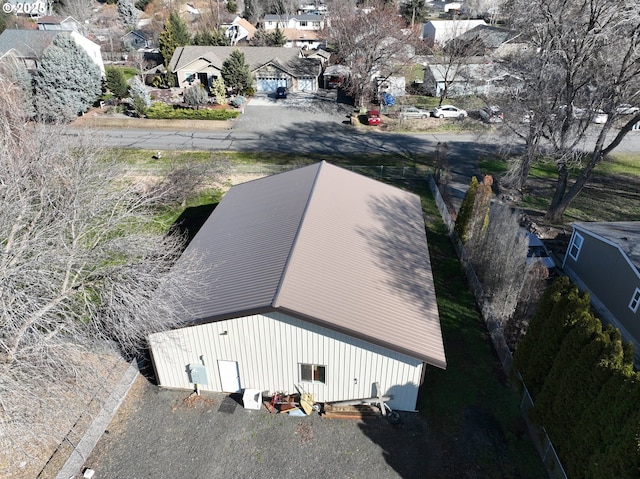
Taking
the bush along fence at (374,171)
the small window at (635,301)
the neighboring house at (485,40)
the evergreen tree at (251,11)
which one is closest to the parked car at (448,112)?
the neighboring house at (485,40)

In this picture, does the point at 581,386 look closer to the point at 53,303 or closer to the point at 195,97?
the point at 53,303

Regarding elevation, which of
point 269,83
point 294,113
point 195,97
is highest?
point 269,83

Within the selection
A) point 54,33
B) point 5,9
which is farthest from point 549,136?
point 5,9

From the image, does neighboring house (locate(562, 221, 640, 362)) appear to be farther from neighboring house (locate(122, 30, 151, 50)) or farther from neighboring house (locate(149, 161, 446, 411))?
neighboring house (locate(122, 30, 151, 50))

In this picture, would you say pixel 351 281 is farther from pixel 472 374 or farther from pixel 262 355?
pixel 472 374

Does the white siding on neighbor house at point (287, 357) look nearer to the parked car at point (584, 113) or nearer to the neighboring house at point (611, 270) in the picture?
the neighboring house at point (611, 270)

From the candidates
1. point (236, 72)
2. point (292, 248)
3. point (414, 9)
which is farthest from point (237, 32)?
point (292, 248)
